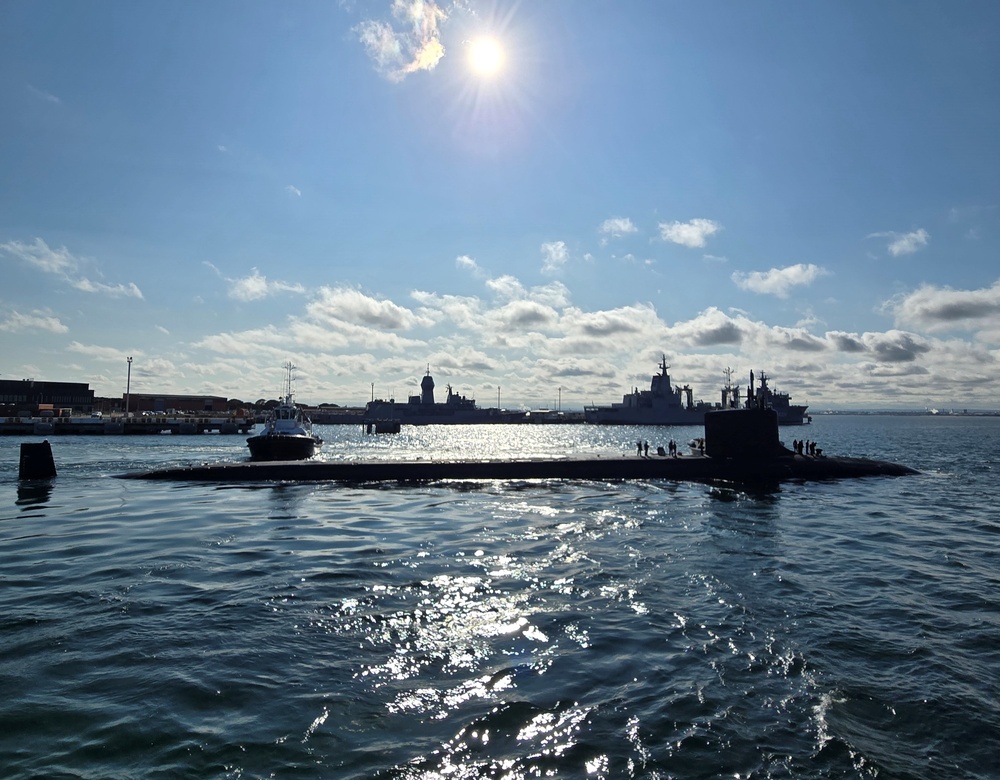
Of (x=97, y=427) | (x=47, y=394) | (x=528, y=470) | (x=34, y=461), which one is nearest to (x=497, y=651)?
(x=528, y=470)

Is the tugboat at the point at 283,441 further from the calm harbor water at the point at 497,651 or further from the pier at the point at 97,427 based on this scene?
the pier at the point at 97,427

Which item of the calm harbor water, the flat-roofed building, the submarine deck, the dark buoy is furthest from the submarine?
the flat-roofed building

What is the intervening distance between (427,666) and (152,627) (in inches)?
180

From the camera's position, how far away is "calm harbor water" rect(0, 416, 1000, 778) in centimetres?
605

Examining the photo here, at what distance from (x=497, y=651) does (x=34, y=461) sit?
106ft

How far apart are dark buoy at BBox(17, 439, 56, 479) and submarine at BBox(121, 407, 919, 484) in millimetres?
4118

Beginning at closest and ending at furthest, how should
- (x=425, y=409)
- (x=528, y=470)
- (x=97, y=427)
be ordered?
(x=528, y=470) → (x=97, y=427) → (x=425, y=409)

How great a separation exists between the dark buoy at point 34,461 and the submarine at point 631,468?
Answer: 4.12 metres

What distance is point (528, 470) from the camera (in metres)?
32.1

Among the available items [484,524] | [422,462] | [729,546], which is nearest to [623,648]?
[729,546]

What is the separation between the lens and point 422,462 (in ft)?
107

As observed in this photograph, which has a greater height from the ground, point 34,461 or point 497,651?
point 34,461

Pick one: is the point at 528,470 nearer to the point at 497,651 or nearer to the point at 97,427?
the point at 497,651

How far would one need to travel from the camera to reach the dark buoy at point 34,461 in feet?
99.6
